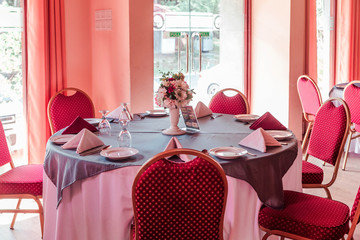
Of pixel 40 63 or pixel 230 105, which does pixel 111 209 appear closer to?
pixel 230 105

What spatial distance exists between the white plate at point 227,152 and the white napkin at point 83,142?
738 mm

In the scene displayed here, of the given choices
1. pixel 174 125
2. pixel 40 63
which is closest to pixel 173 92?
pixel 174 125

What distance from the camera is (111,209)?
8.80 ft

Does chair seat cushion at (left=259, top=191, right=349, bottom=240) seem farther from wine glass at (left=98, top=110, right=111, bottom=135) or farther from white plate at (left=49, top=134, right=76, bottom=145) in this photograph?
white plate at (left=49, top=134, right=76, bottom=145)

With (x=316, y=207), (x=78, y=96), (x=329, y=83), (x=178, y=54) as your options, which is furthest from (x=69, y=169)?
(x=329, y=83)

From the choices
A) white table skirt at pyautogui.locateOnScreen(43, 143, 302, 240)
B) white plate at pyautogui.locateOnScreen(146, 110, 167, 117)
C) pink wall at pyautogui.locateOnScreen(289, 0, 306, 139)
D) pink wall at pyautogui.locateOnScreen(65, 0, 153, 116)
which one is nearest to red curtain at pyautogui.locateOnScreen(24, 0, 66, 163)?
pink wall at pyautogui.locateOnScreen(65, 0, 153, 116)

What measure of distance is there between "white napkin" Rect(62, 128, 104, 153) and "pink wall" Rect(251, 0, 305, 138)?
13.2ft

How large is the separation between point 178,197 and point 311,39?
16.6ft

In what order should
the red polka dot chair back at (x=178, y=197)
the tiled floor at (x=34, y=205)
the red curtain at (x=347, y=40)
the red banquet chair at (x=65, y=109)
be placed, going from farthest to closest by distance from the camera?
the red curtain at (x=347, y=40) → the red banquet chair at (x=65, y=109) → the tiled floor at (x=34, y=205) → the red polka dot chair back at (x=178, y=197)

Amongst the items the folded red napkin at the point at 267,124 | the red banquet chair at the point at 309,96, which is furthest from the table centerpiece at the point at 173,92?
the red banquet chair at the point at 309,96

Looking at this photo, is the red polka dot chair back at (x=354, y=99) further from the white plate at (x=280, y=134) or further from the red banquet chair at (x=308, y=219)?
the red banquet chair at (x=308, y=219)

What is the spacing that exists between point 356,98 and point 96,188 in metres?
3.54

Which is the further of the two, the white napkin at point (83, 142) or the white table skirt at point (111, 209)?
the white napkin at point (83, 142)

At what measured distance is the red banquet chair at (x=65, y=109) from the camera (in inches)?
165
